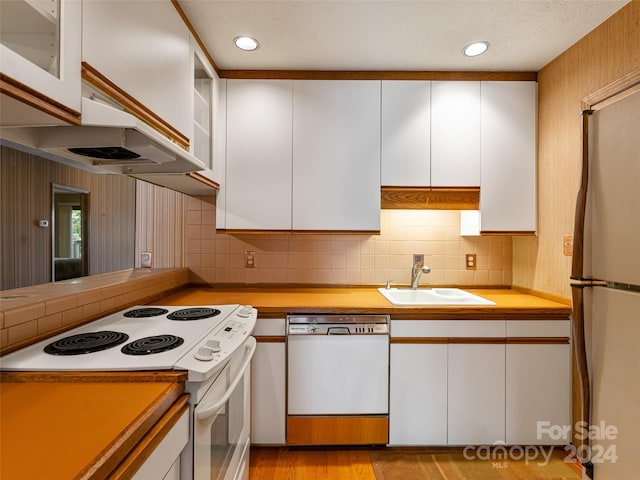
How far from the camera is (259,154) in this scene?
217 cm

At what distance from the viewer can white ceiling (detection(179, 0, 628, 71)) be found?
62.8 inches

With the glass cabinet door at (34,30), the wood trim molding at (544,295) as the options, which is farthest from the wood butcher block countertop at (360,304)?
the glass cabinet door at (34,30)

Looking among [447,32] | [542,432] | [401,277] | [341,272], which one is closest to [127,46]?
[447,32]

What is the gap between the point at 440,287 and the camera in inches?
97.8

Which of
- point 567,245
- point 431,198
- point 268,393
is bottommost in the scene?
point 268,393

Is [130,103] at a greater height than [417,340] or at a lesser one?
greater

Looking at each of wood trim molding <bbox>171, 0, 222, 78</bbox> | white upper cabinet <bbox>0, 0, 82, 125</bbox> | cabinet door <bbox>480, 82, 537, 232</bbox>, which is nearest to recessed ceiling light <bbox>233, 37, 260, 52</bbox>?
wood trim molding <bbox>171, 0, 222, 78</bbox>

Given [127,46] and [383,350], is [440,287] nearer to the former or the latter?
[383,350]

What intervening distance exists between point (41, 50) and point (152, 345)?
89 cm

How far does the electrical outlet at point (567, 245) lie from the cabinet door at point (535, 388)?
53cm

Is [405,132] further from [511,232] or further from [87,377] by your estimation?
[87,377]

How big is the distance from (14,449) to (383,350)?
5.18ft

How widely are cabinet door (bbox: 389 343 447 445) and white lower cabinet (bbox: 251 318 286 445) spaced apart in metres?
0.62

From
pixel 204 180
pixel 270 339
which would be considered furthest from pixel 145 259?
pixel 270 339
